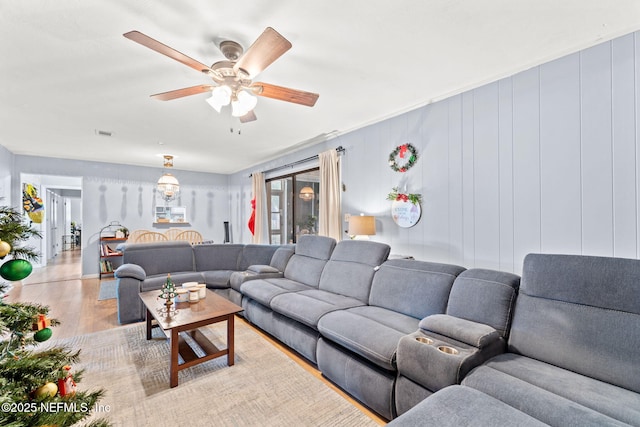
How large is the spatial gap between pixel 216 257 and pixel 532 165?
4.25m

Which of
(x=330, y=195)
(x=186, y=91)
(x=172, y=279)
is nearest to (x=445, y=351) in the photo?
(x=186, y=91)

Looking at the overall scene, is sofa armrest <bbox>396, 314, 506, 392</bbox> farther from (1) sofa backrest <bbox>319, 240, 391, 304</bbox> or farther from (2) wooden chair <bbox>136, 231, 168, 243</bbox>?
(2) wooden chair <bbox>136, 231, 168, 243</bbox>

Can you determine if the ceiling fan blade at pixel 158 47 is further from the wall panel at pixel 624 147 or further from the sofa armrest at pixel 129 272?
the wall panel at pixel 624 147

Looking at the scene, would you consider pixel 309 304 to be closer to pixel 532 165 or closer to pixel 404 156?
pixel 404 156

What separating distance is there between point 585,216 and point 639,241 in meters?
0.33

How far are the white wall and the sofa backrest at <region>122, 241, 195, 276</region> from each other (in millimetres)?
3030

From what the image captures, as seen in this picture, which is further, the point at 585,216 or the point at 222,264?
the point at 222,264

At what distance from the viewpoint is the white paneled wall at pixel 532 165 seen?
2080 millimetres

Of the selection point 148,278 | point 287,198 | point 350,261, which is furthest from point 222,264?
point 350,261

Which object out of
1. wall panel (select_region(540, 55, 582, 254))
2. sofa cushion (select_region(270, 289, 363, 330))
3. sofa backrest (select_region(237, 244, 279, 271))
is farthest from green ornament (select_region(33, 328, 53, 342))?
sofa backrest (select_region(237, 244, 279, 271))

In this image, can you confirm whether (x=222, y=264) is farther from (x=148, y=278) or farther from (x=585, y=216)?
(x=585, y=216)

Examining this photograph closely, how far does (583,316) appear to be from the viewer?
5.35 feet

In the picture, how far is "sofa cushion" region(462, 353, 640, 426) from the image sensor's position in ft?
3.86

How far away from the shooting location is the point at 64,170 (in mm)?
6055
